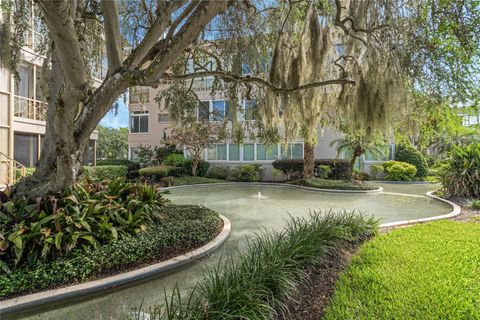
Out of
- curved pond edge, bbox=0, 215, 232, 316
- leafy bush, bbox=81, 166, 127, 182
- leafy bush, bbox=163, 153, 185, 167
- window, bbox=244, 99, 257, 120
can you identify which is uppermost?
window, bbox=244, 99, 257, 120

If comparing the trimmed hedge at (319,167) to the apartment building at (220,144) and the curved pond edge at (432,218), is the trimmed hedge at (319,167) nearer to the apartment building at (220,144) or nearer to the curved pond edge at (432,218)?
the apartment building at (220,144)

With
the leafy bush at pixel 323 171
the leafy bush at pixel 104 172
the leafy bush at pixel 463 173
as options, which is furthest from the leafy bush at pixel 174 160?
the leafy bush at pixel 463 173

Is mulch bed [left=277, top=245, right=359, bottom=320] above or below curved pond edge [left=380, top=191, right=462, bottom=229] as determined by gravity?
below

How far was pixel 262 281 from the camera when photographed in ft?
9.64

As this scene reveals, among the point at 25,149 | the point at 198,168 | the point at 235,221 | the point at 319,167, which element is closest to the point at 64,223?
the point at 235,221

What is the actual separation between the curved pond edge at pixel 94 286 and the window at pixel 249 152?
14664mm

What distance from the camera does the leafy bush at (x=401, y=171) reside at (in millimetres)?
17188

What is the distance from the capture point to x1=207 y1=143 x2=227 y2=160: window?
19.7 m

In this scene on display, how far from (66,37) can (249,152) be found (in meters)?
16.2

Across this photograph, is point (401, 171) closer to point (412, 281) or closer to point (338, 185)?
point (338, 185)

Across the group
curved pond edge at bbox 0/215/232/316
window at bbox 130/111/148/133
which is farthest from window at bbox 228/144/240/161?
curved pond edge at bbox 0/215/232/316

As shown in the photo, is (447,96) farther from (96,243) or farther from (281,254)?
(96,243)

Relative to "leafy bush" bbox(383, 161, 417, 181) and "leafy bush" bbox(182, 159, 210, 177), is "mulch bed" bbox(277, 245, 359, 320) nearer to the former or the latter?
"leafy bush" bbox(182, 159, 210, 177)

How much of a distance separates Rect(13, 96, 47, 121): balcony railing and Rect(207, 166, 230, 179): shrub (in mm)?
9613
